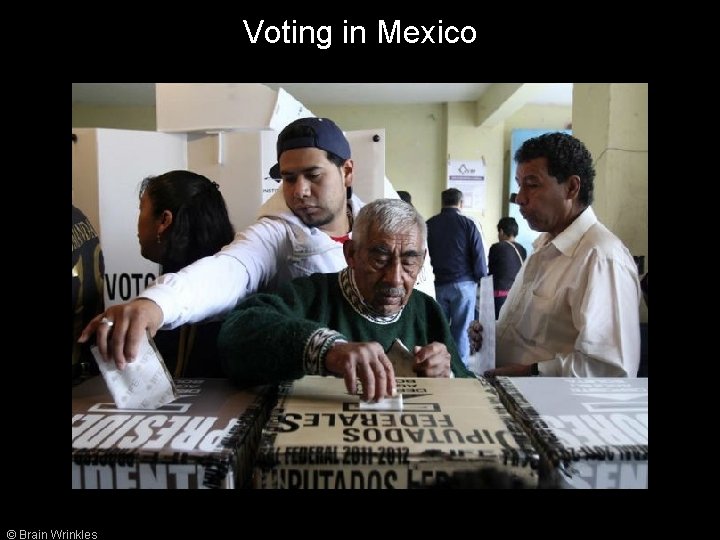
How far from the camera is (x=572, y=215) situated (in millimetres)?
1433

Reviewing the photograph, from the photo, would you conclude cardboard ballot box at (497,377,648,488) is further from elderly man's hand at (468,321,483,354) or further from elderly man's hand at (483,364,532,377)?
elderly man's hand at (468,321,483,354)

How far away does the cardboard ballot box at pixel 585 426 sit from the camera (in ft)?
2.21

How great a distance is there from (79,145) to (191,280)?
107 cm

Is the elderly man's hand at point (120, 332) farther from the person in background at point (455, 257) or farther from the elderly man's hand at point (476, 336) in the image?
the person in background at point (455, 257)

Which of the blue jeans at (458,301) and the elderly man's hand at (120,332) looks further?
the blue jeans at (458,301)

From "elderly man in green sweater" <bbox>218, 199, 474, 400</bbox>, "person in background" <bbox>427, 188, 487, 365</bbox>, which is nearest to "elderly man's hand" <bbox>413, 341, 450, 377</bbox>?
"elderly man in green sweater" <bbox>218, 199, 474, 400</bbox>

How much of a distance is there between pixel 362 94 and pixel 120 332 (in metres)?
4.40

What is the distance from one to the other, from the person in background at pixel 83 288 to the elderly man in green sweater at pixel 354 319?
0.33 m

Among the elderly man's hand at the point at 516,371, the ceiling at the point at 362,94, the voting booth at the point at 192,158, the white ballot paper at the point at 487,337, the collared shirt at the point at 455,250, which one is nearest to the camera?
the elderly man's hand at the point at 516,371

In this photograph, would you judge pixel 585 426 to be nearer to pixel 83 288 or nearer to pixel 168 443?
pixel 168 443

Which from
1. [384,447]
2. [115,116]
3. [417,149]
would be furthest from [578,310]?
[115,116]

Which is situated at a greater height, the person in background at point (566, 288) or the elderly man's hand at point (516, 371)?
the person in background at point (566, 288)

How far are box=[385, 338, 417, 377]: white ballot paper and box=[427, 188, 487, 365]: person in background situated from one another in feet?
7.17

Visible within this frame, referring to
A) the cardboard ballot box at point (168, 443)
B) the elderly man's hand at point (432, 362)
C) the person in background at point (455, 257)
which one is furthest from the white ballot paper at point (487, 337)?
the person in background at point (455, 257)
